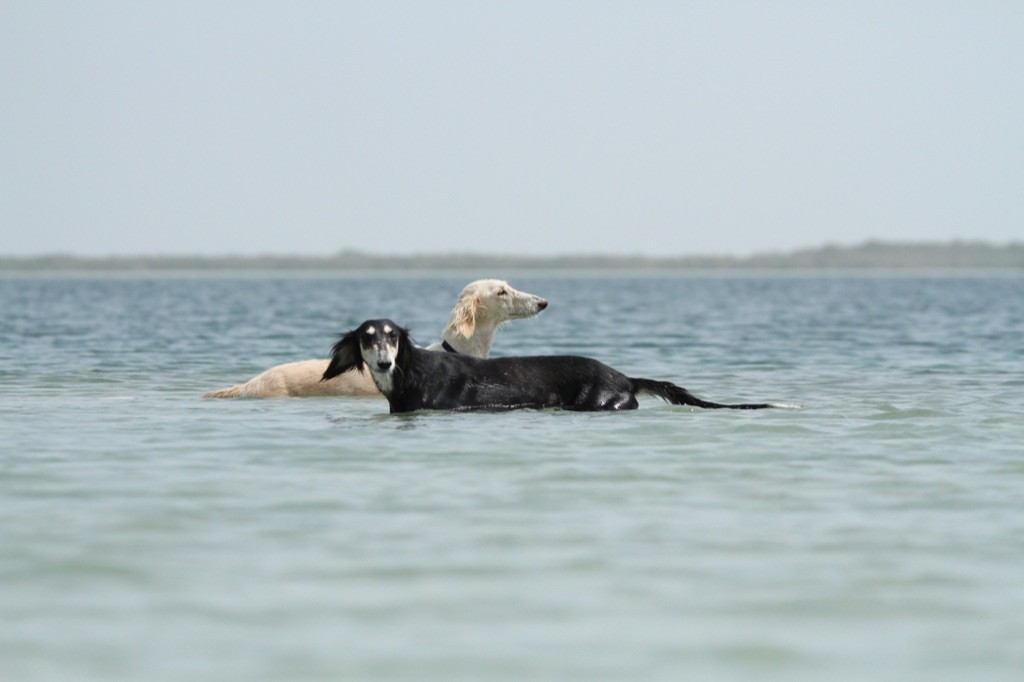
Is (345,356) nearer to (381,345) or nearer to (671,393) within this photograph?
(381,345)

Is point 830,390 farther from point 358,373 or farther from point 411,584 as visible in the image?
point 411,584

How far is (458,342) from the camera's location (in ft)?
51.9

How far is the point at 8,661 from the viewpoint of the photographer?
222 inches

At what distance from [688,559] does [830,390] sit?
35.2ft

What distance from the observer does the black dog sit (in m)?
14.0

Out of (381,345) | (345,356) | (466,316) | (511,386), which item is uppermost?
(466,316)

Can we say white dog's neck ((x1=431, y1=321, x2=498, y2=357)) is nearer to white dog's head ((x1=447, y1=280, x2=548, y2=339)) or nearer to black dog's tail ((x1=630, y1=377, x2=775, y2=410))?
white dog's head ((x1=447, y1=280, x2=548, y2=339))

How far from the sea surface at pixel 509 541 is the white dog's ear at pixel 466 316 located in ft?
4.00

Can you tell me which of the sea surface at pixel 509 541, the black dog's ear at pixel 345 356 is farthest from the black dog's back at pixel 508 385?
the black dog's ear at pixel 345 356

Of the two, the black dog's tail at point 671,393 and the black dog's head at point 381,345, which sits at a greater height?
the black dog's head at point 381,345

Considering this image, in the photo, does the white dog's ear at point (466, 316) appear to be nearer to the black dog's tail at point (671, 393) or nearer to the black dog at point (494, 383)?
the black dog at point (494, 383)

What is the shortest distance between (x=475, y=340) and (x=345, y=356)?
2.03 m

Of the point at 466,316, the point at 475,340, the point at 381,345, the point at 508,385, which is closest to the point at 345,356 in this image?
the point at 381,345

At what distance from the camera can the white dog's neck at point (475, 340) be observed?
15797 millimetres
